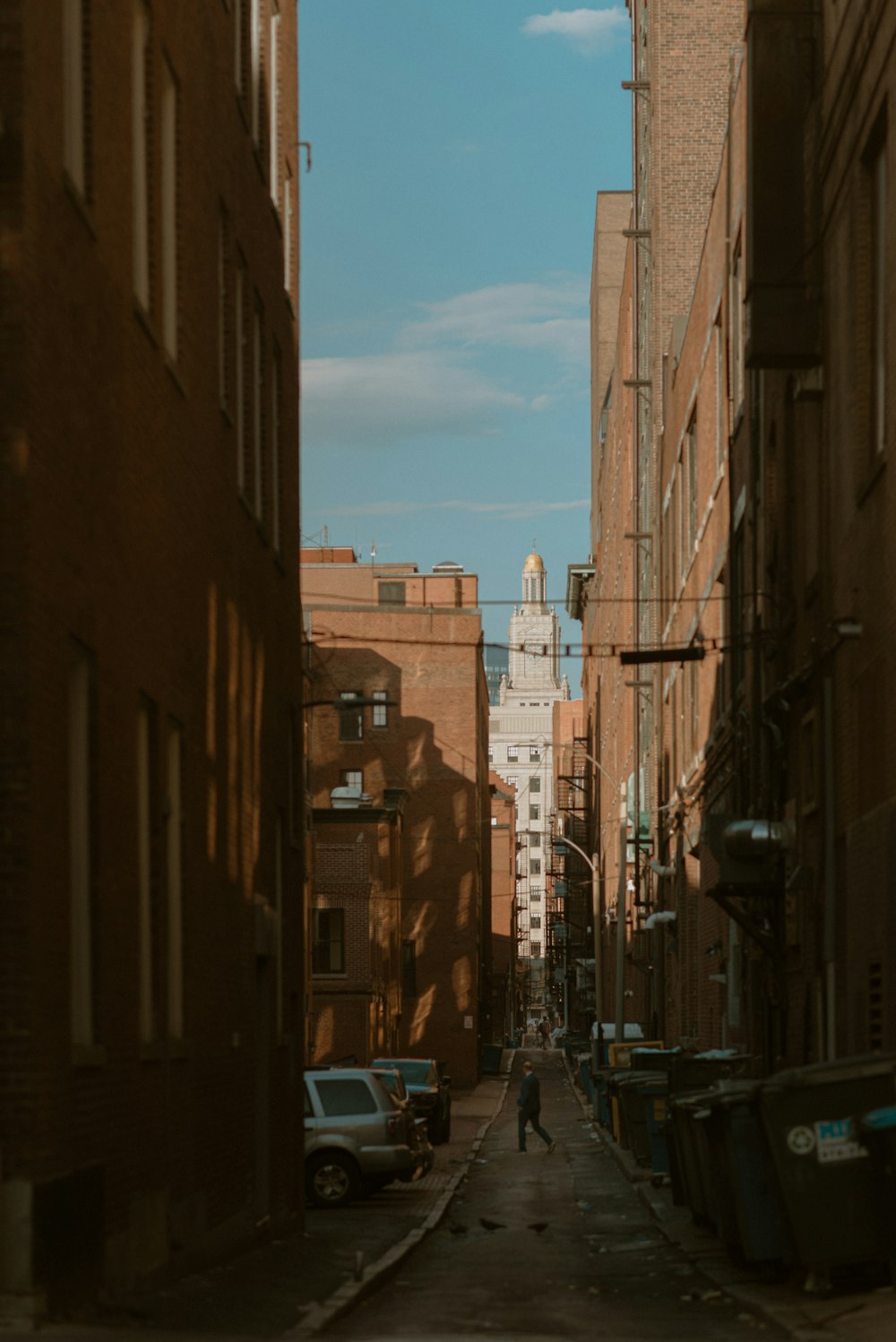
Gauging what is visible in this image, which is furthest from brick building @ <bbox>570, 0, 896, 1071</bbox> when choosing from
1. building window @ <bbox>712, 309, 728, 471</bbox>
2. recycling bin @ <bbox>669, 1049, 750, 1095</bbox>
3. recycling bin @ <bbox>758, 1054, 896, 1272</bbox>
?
recycling bin @ <bbox>758, 1054, 896, 1272</bbox>

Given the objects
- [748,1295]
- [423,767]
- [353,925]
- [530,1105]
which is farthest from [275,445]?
[423,767]

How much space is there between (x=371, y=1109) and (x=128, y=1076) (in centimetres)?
1340

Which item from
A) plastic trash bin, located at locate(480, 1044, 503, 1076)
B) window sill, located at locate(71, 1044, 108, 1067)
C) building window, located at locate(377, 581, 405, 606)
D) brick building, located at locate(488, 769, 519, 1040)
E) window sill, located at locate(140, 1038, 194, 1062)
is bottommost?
plastic trash bin, located at locate(480, 1044, 503, 1076)

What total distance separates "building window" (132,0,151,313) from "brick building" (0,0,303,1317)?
0.10 ft

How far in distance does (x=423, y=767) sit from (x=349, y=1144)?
48517 millimetres

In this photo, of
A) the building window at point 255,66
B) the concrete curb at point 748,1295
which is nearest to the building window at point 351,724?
the concrete curb at point 748,1295

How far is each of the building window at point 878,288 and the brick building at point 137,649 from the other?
5.53 meters

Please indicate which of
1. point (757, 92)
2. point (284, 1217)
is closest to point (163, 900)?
point (284, 1217)

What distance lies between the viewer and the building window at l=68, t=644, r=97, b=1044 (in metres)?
12.2

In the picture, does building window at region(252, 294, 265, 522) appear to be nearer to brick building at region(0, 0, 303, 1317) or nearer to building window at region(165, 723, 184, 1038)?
brick building at region(0, 0, 303, 1317)

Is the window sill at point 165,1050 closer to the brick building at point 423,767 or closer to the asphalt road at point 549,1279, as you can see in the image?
the asphalt road at point 549,1279

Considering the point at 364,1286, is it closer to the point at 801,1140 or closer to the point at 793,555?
the point at 801,1140

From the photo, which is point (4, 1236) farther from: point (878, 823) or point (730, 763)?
point (730, 763)

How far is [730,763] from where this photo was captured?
30438 mm
